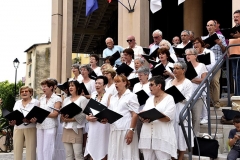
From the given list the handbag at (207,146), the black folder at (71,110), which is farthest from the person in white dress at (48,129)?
the handbag at (207,146)

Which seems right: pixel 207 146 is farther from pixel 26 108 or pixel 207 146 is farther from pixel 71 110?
pixel 26 108

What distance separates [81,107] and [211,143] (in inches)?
85.8

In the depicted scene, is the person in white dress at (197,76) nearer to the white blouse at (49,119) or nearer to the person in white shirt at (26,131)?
the white blouse at (49,119)

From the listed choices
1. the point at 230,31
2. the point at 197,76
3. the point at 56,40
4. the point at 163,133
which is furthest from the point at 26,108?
the point at 56,40

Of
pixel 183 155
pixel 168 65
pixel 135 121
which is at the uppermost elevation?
pixel 168 65

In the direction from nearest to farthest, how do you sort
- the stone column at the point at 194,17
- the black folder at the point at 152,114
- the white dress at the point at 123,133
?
the black folder at the point at 152,114
the white dress at the point at 123,133
the stone column at the point at 194,17

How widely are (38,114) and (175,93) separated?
230cm

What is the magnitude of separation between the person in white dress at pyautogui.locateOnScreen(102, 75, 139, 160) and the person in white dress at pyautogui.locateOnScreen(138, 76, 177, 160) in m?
0.26

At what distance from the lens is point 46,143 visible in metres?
6.47

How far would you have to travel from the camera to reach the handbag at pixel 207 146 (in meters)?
5.40

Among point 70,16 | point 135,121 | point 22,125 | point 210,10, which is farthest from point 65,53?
point 135,121

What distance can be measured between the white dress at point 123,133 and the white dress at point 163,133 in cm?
31

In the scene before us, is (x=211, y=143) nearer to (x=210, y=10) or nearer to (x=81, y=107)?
(x=81, y=107)

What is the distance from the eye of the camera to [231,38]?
6746 mm
